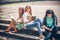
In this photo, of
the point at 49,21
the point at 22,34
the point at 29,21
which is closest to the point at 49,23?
the point at 49,21

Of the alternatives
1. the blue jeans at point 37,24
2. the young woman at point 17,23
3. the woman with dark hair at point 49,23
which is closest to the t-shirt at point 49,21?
the woman with dark hair at point 49,23

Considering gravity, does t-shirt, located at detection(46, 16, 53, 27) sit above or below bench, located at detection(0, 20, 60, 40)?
above

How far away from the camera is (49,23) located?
2211 millimetres

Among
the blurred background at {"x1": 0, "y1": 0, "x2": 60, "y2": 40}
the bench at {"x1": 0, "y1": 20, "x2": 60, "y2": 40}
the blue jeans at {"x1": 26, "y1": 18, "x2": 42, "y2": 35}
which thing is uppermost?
the blurred background at {"x1": 0, "y1": 0, "x2": 60, "y2": 40}

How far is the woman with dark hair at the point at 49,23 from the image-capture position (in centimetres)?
219

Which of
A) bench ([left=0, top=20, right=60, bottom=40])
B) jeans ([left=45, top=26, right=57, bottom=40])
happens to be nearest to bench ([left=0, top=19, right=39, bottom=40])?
bench ([left=0, top=20, right=60, bottom=40])

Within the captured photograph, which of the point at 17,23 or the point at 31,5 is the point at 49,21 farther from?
the point at 17,23

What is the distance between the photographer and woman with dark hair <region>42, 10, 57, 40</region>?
2.19m

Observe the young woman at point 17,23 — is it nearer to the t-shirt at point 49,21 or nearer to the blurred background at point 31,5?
the blurred background at point 31,5

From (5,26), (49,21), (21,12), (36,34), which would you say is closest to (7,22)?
(5,26)

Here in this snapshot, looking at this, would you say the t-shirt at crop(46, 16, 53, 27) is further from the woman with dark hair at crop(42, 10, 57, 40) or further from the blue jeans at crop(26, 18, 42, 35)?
the blue jeans at crop(26, 18, 42, 35)

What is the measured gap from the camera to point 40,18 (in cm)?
224

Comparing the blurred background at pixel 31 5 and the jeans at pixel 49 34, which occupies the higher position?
the blurred background at pixel 31 5

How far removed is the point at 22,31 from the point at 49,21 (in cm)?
41
